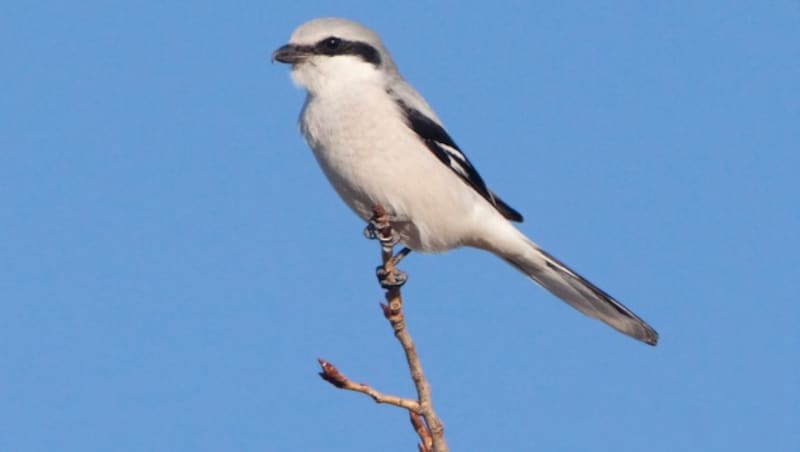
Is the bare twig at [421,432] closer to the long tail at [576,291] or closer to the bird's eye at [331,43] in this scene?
the long tail at [576,291]

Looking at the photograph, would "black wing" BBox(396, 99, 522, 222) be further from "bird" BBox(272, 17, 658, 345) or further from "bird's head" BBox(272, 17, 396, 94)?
"bird's head" BBox(272, 17, 396, 94)

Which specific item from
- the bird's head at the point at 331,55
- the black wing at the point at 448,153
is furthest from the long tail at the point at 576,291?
the bird's head at the point at 331,55

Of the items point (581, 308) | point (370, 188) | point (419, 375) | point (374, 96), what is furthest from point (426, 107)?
point (419, 375)

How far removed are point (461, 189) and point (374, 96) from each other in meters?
0.59

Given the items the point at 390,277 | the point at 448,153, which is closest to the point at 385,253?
the point at 390,277

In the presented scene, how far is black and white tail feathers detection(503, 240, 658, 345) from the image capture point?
4.83 meters

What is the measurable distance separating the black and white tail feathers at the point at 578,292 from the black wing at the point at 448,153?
0.84 feet

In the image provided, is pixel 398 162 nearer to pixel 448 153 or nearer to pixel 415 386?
pixel 448 153

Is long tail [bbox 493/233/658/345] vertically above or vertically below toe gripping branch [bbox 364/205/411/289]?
above

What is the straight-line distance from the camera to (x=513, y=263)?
5520 mm

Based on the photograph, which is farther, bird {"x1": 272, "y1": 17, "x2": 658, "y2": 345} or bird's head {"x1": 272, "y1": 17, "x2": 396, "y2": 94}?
bird's head {"x1": 272, "y1": 17, "x2": 396, "y2": 94}

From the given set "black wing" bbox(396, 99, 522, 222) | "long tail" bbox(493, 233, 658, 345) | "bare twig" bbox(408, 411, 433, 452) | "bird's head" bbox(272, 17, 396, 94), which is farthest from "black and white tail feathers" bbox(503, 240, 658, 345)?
"bare twig" bbox(408, 411, 433, 452)

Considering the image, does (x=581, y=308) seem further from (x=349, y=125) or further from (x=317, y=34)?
(x=317, y=34)

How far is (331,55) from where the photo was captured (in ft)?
17.4
